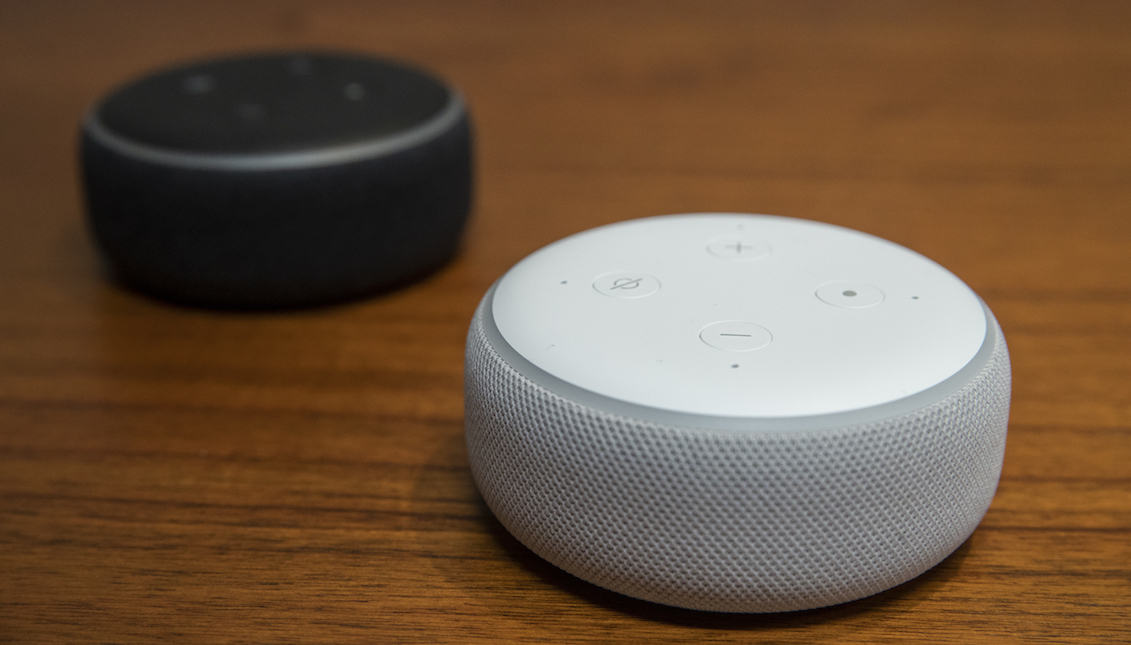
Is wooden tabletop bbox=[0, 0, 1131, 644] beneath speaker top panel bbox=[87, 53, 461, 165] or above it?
beneath

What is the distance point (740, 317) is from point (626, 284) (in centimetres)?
11

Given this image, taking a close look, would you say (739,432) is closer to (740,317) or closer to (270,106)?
(740,317)

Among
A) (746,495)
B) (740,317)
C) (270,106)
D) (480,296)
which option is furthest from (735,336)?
(270,106)

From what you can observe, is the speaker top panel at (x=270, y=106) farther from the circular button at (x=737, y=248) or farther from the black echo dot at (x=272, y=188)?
the circular button at (x=737, y=248)

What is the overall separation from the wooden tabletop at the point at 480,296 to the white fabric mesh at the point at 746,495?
0.08m

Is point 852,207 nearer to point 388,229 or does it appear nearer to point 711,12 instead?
point 388,229

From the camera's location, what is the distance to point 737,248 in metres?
0.96

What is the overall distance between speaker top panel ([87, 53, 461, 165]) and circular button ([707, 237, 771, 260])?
569 millimetres

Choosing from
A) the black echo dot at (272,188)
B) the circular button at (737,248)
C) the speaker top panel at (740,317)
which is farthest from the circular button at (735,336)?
the black echo dot at (272,188)

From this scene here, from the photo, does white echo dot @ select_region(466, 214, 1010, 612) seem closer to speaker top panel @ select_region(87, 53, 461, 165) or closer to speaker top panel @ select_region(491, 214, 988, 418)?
speaker top panel @ select_region(491, 214, 988, 418)

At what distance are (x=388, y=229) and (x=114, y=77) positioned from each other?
147cm

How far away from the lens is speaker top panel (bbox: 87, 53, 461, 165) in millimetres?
1331

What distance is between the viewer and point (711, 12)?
2768 mm

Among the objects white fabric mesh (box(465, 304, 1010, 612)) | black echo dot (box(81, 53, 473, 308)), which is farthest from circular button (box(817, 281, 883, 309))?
black echo dot (box(81, 53, 473, 308))
